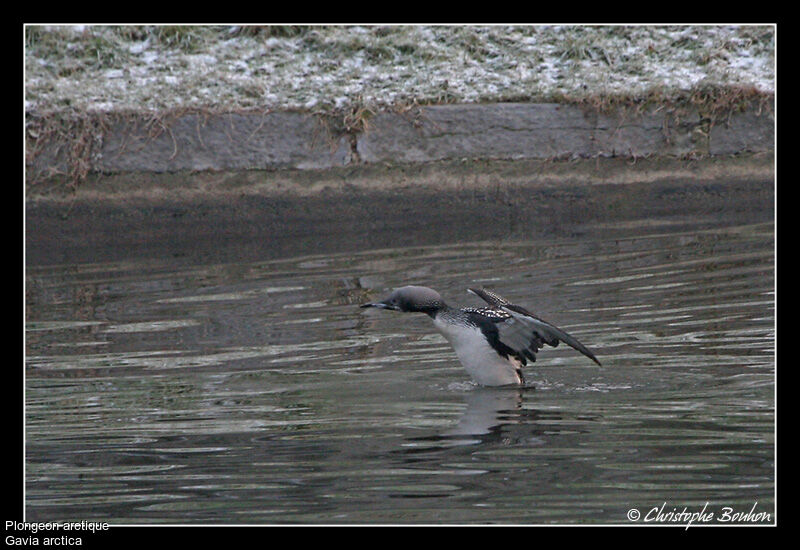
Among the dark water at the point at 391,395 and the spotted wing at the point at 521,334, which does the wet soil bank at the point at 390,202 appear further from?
the spotted wing at the point at 521,334

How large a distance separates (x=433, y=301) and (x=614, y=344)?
3.32ft

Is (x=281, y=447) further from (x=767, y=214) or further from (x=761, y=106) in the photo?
(x=761, y=106)

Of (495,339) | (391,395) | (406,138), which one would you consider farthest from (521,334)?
(406,138)

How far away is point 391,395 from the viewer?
5.91m

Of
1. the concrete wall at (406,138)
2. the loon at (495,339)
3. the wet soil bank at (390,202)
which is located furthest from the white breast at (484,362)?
the concrete wall at (406,138)

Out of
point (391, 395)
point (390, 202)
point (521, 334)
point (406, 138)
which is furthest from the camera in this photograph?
point (406, 138)

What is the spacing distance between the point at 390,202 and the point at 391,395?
505 cm

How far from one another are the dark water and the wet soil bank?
3.69ft

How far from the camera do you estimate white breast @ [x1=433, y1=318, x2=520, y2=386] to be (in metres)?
6.29

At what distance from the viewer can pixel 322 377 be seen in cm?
630

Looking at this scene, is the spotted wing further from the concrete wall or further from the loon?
the concrete wall

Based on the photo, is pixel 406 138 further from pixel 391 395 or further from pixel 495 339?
pixel 391 395

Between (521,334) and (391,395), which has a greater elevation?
(521,334)

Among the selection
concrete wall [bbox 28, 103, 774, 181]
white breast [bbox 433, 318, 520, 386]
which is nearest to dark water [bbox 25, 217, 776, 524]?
white breast [bbox 433, 318, 520, 386]
